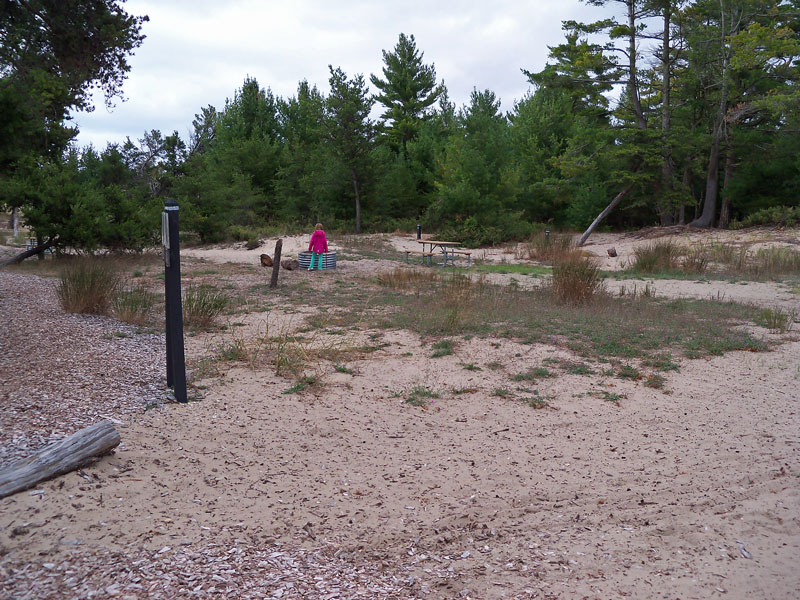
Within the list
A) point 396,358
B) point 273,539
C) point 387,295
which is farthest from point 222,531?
point 387,295

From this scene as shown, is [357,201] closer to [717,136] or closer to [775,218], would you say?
[717,136]

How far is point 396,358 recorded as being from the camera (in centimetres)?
636

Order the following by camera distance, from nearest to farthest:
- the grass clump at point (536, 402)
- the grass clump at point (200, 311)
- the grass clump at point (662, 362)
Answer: the grass clump at point (536, 402) < the grass clump at point (662, 362) < the grass clump at point (200, 311)

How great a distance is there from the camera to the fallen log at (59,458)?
122 inches

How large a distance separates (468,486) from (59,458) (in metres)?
2.35

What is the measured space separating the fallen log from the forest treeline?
33.8 ft

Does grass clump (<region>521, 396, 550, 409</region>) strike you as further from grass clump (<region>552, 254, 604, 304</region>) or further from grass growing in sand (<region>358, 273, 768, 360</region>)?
grass clump (<region>552, 254, 604, 304</region>)

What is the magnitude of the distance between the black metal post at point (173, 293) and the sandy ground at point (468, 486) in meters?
0.27

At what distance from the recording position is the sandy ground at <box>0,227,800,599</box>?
9.38ft

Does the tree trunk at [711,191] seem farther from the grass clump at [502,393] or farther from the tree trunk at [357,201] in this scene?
the grass clump at [502,393]

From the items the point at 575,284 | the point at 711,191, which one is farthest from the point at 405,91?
the point at 575,284

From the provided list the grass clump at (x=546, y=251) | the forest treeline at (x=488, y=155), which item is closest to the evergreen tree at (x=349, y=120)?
the forest treeline at (x=488, y=155)

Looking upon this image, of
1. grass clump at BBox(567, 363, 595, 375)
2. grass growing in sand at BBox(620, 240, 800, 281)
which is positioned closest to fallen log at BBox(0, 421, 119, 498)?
grass clump at BBox(567, 363, 595, 375)

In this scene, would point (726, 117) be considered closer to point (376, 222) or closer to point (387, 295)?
point (376, 222)
